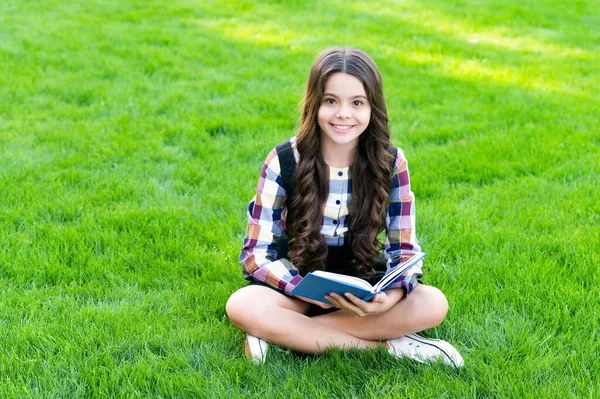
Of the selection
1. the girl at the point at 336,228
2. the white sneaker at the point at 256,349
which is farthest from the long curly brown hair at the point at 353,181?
the white sneaker at the point at 256,349

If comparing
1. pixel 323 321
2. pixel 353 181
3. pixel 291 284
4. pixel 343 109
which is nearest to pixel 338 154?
pixel 353 181

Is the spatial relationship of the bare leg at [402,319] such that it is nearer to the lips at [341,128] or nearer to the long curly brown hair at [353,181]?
the long curly brown hair at [353,181]

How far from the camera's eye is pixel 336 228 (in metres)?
2.96

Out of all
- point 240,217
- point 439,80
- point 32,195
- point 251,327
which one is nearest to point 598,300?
point 251,327

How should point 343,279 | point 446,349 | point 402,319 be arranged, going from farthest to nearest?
1. point 402,319
2. point 446,349
3. point 343,279

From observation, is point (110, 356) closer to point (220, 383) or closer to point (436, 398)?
point (220, 383)

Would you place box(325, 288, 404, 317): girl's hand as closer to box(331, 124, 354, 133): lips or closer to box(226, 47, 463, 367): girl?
box(226, 47, 463, 367): girl

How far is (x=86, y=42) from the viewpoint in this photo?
7059mm

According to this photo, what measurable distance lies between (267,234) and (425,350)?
2.50ft

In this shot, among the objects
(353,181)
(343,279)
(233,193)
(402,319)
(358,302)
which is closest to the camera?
(343,279)

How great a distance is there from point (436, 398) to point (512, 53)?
546 cm

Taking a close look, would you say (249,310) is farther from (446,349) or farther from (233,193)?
(233,193)

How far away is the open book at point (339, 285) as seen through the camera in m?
2.36

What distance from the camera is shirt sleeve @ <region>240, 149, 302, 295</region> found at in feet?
9.28
